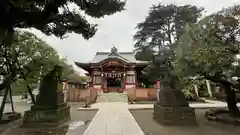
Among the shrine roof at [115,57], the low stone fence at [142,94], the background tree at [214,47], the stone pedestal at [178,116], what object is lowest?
the stone pedestal at [178,116]

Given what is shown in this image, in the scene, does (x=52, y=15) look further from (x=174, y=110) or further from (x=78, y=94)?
(x=78, y=94)

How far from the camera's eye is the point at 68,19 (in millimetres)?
5430

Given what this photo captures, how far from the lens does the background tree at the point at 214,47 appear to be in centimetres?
655

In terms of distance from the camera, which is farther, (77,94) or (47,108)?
(77,94)

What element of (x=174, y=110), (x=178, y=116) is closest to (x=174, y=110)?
(x=174, y=110)

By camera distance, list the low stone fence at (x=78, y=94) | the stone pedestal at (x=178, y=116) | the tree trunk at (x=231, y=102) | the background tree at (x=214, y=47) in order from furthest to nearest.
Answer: the low stone fence at (x=78, y=94), the tree trunk at (x=231, y=102), the stone pedestal at (x=178, y=116), the background tree at (x=214, y=47)

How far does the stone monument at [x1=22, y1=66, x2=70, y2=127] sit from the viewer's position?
7523 mm

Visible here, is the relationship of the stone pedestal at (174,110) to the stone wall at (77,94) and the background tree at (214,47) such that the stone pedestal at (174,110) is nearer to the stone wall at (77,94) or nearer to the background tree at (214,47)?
the background tree at (214,47)

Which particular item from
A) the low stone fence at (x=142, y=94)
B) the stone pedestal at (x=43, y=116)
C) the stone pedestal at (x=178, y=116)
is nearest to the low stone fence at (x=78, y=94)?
the low stone fence at (x=142, y=94)

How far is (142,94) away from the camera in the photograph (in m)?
19.0

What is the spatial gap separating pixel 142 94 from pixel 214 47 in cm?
1274

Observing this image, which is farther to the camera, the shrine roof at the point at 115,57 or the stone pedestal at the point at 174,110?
the shrine roof at the point at 115,57

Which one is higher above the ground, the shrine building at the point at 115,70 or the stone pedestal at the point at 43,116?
the shrine building at the point at 115,70

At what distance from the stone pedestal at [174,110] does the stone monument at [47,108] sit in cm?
391
